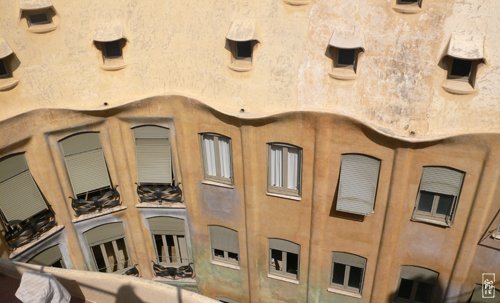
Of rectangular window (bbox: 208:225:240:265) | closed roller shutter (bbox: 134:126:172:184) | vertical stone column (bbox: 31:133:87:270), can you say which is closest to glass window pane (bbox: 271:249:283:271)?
rectangular window (bbox: 208:225:240:265)

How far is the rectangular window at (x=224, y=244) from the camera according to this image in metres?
23.7

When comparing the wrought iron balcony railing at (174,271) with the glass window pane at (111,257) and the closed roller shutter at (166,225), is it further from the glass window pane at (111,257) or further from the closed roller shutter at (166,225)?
the closed roller shutter at (166,225)

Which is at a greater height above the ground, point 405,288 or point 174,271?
point 405,288

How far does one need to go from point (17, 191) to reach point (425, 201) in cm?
1788

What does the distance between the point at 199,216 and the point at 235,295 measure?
5656 millimetres

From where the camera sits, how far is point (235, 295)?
2586 centimetres

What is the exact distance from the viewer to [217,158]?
21562 mm

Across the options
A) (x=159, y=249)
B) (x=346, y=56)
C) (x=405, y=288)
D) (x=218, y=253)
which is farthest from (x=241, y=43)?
(x=405, y=288)

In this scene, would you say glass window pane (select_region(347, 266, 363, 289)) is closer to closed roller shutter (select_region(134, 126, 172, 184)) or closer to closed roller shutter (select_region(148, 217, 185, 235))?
closed roller shutter (select_region(148, 217, 185, 235))

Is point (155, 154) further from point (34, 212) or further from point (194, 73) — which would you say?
point (34, 212)

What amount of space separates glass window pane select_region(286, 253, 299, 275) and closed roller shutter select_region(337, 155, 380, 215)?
4.88 metres

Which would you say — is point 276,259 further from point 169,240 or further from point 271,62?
point 271,62

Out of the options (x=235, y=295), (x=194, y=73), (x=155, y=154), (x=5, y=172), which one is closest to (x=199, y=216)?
(x=155, y=154)

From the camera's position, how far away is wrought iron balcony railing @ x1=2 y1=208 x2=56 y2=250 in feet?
68.0
